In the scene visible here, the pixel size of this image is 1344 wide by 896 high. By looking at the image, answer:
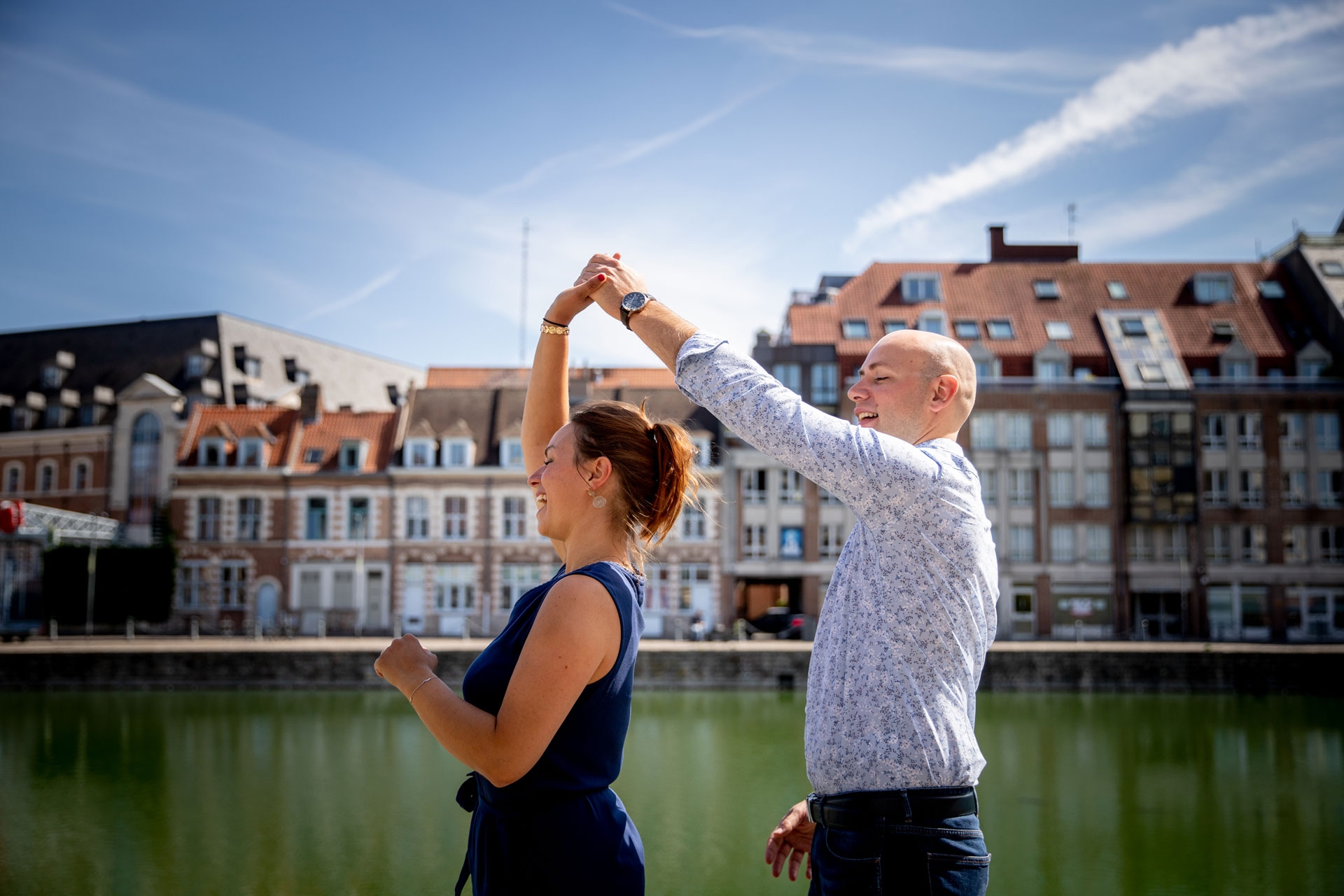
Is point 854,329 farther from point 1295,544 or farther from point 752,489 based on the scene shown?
point 1295,544

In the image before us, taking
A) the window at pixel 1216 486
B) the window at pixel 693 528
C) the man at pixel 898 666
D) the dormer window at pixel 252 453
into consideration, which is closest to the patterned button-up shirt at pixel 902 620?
the man at pixel 898 666

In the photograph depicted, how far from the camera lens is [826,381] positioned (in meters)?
37.3

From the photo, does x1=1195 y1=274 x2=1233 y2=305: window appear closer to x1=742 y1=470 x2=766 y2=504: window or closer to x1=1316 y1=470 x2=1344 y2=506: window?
x1=1316 y1=470 x2=1344 y2=506: window

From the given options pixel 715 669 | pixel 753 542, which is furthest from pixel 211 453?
pixel 715 669

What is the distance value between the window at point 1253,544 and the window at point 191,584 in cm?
3700

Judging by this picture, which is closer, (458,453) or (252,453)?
(458,453)

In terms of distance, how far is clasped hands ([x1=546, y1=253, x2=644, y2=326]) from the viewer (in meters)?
2.27

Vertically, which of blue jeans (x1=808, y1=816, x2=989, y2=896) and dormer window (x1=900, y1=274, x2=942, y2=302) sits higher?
dormer window (x1=900, y1=274, x2=942, y2=302)

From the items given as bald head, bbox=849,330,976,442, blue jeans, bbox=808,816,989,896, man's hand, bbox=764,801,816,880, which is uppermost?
bald head, bbox=849,330,976,442

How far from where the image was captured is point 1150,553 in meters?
36.3

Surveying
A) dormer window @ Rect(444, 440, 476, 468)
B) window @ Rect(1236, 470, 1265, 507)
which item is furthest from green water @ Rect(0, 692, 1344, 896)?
window @ Rect(1236, 470, 1265, 507)

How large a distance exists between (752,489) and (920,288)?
35.2 feet

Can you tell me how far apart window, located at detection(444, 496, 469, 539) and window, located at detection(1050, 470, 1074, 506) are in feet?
68.9

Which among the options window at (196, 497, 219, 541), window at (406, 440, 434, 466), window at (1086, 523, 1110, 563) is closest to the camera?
window at (1086, 523, 1110, 563)
